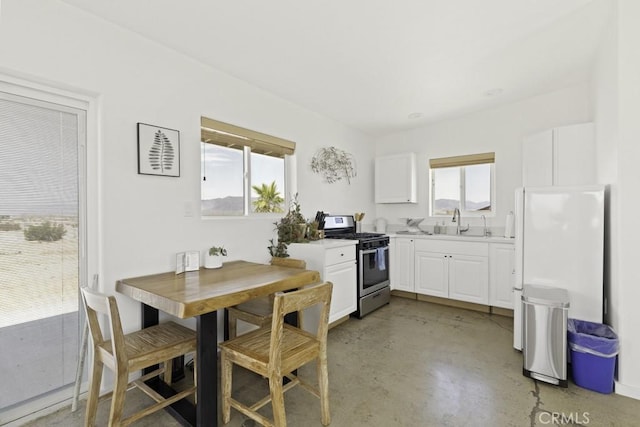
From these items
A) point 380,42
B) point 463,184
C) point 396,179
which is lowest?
point 463,184

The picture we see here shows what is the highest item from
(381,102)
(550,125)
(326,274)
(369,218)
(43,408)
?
(381,102)

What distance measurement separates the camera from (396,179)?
4.66 metres

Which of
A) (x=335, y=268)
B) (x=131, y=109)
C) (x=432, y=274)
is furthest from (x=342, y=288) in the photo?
(x=131, y=109)

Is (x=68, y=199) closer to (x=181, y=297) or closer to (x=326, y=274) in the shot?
(x=181, y=297)

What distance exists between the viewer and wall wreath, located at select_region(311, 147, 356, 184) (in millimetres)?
3865

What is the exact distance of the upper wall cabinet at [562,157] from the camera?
9.72 ft

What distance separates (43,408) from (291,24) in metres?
2.95

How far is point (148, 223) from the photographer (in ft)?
7.28

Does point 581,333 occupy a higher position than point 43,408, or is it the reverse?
point 581,333

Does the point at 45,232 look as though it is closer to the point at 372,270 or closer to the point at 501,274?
the point at 372,270

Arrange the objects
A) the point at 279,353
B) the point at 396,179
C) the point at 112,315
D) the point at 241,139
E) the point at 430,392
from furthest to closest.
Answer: the point at 396,179, the point at 241,139, the point at 430,392, the point at 279,353, the point at 112,315

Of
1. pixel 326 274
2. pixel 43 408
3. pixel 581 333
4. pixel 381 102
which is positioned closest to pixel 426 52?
pixel 381 102

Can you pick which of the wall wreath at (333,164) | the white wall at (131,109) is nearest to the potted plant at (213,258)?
the white wall at (131,109)

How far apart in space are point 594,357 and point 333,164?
3.11 metres
